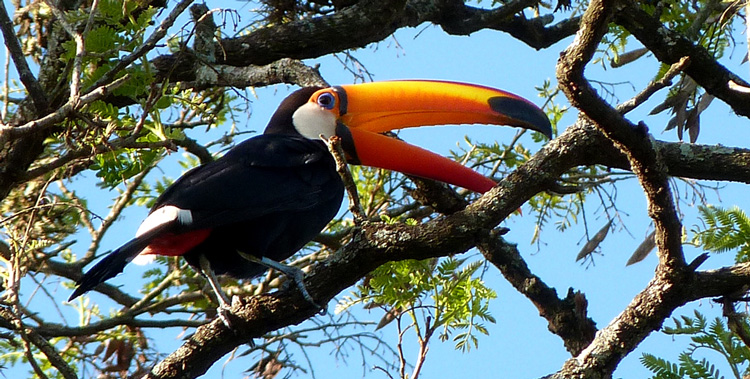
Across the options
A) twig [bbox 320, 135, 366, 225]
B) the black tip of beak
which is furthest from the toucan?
twig [bbox 320, 135, 366, 225]

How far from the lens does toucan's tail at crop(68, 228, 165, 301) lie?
3.78m

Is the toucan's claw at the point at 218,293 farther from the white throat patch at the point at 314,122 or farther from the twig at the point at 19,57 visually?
the twig at the point at 19,57

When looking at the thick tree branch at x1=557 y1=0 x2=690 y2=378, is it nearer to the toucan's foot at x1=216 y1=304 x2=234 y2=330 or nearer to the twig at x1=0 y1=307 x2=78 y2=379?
the toucan's foot at x1=216 y1=304 x2=234 y2=330

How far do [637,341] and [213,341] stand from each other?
1.67 m

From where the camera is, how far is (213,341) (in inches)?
153

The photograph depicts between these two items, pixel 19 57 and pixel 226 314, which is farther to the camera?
pixel 226 314

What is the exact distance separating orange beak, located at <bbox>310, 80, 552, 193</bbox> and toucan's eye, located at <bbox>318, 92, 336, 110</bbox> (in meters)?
0.01

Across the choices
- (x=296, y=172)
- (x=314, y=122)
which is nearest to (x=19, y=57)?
(x=296, y=172)

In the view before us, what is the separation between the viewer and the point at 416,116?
511 cm

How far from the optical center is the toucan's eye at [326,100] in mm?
5047

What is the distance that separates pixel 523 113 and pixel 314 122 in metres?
1.12

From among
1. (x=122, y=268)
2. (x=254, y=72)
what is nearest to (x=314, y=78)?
(x=254, y=72)

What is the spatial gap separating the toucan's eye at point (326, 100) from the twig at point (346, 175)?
1.50m

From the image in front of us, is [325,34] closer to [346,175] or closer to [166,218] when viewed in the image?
[166,218]
